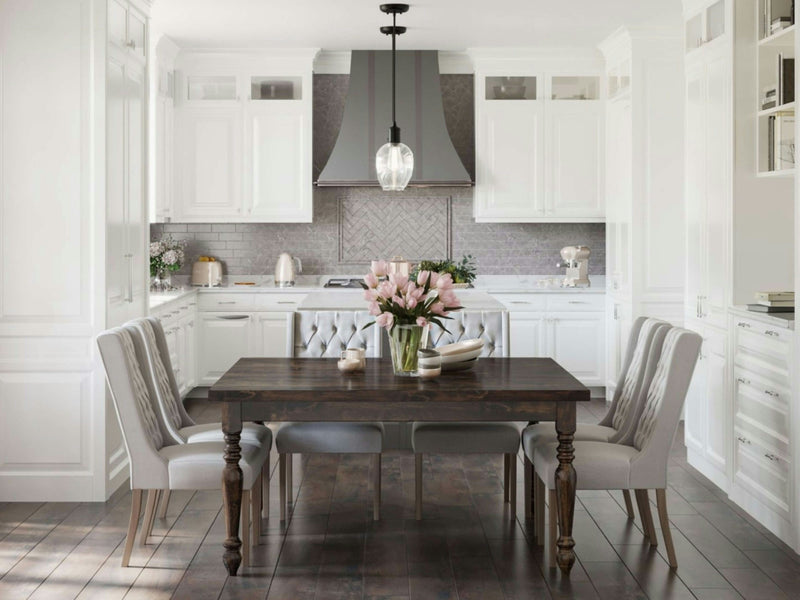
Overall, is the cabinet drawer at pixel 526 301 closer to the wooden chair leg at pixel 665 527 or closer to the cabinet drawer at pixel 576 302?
the cabinet drawer at pixel 576 302

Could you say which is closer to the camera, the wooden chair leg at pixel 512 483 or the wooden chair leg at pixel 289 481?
the wooden chair leg at pixel 512 483

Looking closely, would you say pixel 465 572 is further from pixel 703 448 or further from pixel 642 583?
pixel 703 448

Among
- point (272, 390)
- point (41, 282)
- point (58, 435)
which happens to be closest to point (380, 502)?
point (272, 390)

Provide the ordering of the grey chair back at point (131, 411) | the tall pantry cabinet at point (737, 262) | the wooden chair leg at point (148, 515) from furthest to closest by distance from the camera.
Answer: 1. the tall pantry cabinet at point (737, 262)
2. the wooden chair leg at point (148, 515)
3. the grey chair back at point (131, 411)

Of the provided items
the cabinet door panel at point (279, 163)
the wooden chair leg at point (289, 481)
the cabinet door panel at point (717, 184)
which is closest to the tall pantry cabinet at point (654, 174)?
the cabinet door panel at point (717, 184)

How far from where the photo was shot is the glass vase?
3.61 meters

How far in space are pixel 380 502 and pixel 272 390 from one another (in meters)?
1.08

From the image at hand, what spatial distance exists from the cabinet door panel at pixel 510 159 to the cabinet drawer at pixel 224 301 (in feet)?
6.53

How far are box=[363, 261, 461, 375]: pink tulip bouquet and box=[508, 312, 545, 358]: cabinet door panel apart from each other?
3.53m

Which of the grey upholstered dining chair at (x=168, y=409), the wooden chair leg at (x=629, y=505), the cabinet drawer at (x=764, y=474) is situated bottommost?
the wooden chair leg at (x=629, y=505)

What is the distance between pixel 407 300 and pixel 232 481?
0.96 m

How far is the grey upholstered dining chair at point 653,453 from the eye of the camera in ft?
11.1

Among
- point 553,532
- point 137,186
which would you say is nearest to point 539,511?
point 553,532

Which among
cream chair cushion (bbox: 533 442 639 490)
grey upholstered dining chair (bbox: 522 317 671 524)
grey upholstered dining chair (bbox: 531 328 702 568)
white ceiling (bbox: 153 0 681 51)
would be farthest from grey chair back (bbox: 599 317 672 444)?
white ceiling (bbox: 153 0 681 51)
